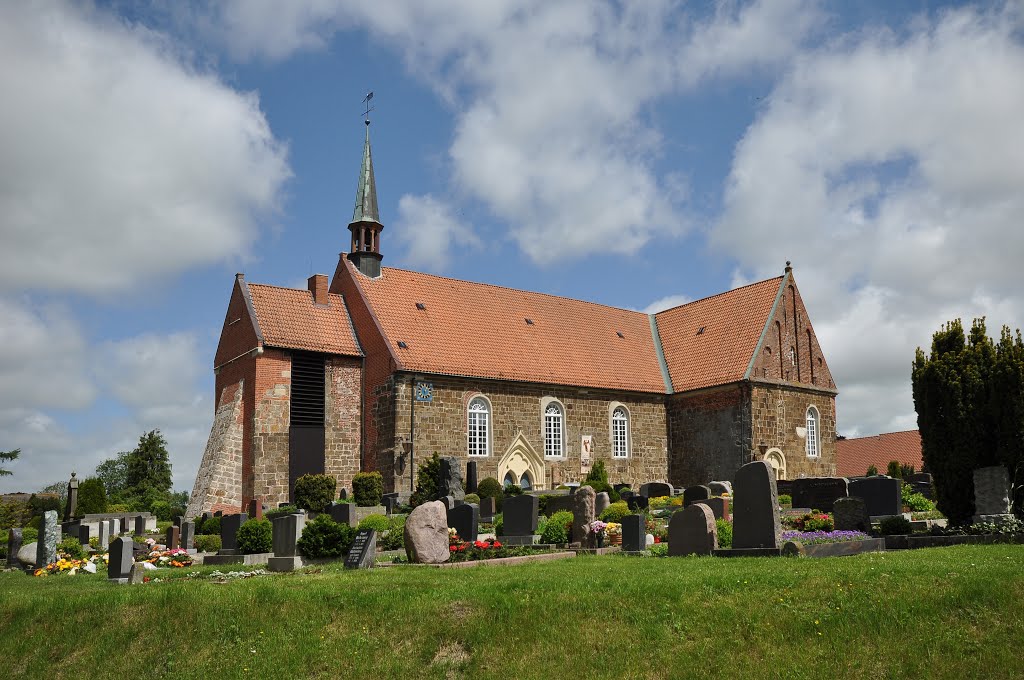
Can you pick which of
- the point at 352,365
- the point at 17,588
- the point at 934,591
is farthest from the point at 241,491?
the point at 934,591

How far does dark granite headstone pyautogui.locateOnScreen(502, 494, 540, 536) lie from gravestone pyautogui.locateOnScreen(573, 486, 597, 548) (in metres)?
2.61

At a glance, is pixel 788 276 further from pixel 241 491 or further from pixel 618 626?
pixel 618 626

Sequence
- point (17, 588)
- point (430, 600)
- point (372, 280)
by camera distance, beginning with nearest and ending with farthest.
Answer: point (430, 600), point (17, 588), point (372, 280)

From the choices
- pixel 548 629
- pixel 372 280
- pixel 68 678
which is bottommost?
pixel 68 678

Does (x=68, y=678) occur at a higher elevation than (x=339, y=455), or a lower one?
lower

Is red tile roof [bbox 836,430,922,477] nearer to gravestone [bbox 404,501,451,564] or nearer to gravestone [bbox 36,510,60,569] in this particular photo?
gravestone [bbox 404,501,451,564]

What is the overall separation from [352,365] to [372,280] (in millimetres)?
3645

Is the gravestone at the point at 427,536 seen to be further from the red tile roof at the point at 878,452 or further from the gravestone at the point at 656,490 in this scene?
the red tile roof at the point at 878,452

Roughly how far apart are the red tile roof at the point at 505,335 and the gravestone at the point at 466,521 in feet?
36.6

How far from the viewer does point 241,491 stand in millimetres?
28188

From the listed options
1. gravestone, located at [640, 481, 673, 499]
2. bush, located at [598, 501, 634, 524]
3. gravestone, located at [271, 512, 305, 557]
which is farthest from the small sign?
gravestone, located at [271, 512, 305, 557]

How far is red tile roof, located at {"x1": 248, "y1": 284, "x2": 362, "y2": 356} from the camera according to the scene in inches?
1145

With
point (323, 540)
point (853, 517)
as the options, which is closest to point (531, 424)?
point (323, 540)

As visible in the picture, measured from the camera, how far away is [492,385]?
3086cm
